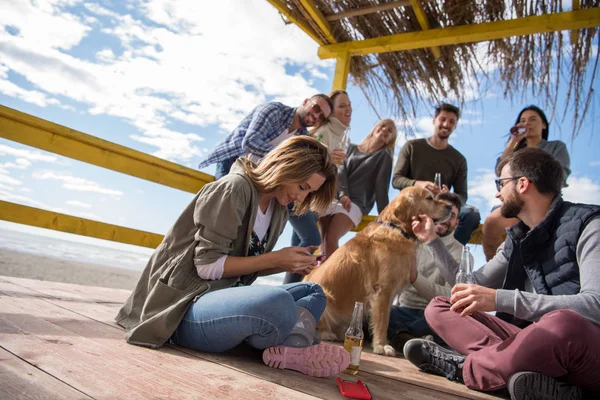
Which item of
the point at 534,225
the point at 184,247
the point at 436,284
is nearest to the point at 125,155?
the point at 184,247

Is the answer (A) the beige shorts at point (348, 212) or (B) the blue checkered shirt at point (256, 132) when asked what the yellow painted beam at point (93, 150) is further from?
(A) the beige shorts at point (348, 212)

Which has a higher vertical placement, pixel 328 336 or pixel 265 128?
pixel 265 128

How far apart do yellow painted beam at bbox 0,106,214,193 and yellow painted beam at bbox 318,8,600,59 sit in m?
2.08

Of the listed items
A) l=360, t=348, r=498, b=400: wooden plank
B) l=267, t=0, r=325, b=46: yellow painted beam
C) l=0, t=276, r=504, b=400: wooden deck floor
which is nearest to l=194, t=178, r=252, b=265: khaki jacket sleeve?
l=0, t=276, r=504, b=400: wooden deck floor

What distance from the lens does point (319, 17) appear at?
4223 mm

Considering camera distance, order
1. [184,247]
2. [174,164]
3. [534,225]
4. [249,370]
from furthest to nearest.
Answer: [174,164], [534,225], [184,247], [249,370]

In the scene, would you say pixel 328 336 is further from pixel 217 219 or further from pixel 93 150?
pixel 93 150

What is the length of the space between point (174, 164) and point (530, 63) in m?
3.60

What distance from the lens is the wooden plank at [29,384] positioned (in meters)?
0.99

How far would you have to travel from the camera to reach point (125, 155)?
3484 mm

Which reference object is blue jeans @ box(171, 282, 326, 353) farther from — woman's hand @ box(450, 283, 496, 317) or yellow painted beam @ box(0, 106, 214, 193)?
yellow painted beam @ box(0, 106, 214, 193)

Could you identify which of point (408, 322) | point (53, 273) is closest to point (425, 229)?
point (408, 322)

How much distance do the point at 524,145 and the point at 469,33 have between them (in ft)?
3.76

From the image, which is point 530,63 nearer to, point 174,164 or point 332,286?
point 332,286
